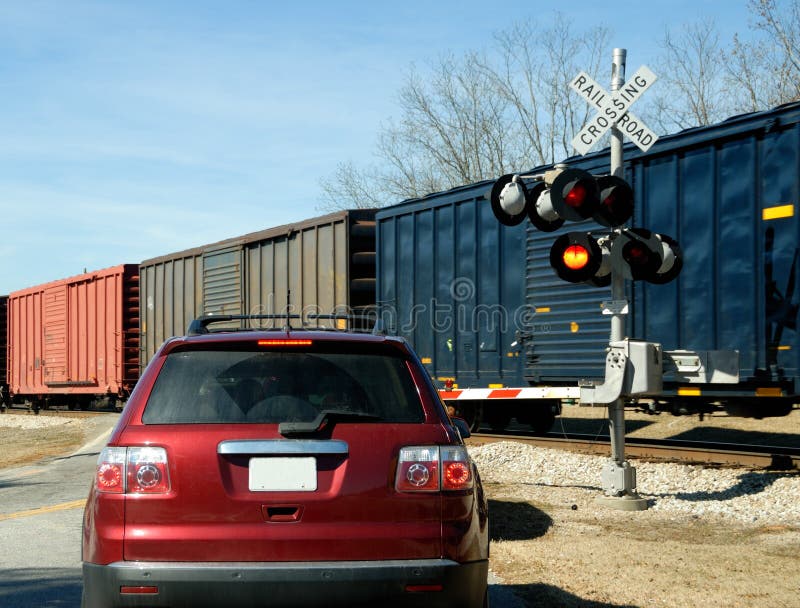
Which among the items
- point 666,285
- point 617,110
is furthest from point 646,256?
point 666,285

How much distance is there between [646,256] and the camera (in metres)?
9.21

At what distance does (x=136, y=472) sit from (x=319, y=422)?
753 mm

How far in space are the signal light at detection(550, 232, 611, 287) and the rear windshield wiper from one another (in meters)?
5.35

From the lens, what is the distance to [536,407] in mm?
16594

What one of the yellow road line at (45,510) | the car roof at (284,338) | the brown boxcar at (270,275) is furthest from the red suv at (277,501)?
the brown boxcar at (270,275)

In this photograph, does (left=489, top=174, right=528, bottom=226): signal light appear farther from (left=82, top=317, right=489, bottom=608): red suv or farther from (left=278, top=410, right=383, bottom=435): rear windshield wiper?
(left=278, top=410, right=383, bottom=435): rear windshield wiper

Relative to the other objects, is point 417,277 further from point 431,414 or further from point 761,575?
point 431,414

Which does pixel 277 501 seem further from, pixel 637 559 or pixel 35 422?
pixel 35 422

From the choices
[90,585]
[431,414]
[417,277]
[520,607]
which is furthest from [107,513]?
[417,277]

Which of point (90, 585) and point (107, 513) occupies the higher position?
point (107, 513)

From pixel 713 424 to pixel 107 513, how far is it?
15.6m

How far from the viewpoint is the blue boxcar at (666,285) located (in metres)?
10.6

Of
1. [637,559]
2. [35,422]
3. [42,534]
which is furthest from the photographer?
[35,422]

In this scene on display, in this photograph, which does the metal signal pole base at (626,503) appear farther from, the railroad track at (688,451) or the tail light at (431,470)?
the tail light at (431,470)
